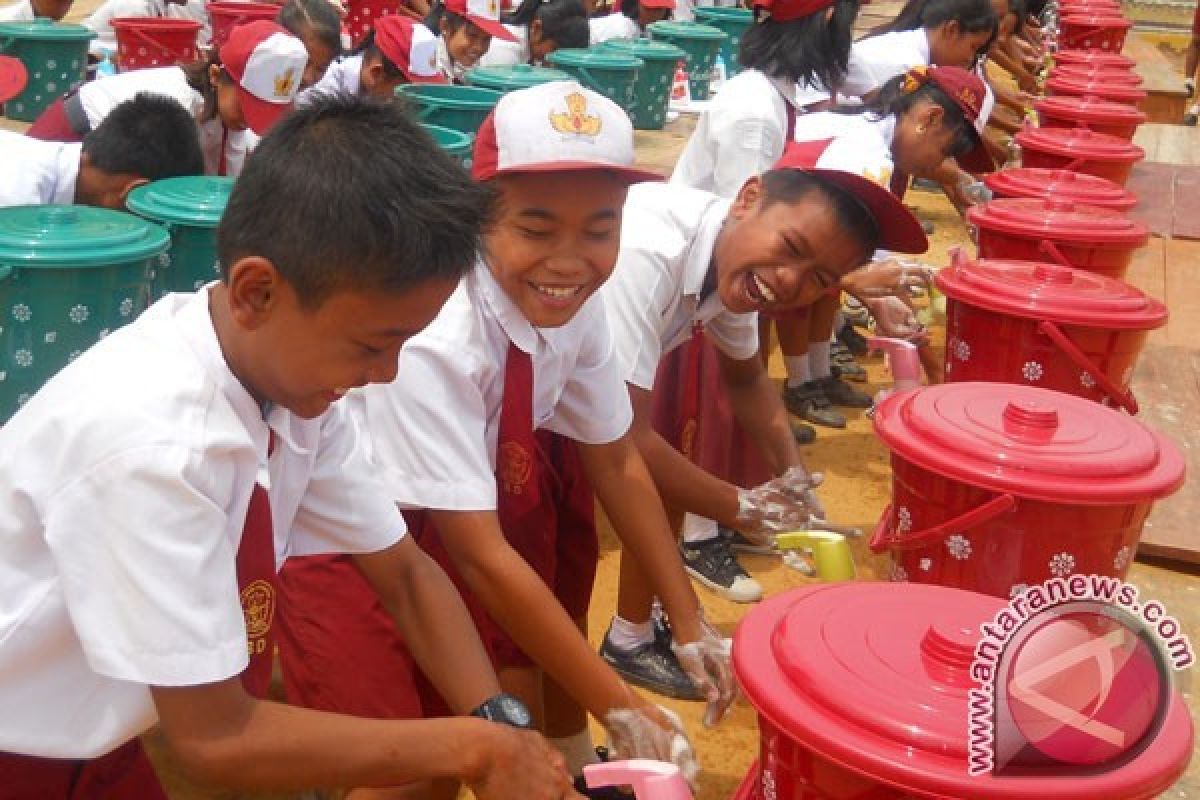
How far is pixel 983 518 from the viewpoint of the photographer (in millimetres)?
1900

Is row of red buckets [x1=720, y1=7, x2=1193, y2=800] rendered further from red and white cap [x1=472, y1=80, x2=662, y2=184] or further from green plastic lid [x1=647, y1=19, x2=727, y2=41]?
green plastic lid [x1=647, y1=19, x2=727, y2=41]

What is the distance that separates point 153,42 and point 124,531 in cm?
520

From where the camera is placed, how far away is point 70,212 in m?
2.86

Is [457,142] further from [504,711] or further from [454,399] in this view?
[504,711]

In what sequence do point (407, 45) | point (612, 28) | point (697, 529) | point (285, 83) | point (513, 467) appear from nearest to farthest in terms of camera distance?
point (513, 467) < point (697, 529) < point (285, 83) < point (407, 45) < point (612, 28)

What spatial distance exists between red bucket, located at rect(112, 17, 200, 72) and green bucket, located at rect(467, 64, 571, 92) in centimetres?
129

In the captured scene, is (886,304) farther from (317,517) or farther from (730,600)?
(317,517)

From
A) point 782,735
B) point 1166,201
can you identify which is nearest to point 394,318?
point 782,735

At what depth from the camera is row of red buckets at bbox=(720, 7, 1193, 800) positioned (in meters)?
1.20

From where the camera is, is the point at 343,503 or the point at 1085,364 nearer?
the point at 343,503

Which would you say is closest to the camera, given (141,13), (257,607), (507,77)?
(257,607)

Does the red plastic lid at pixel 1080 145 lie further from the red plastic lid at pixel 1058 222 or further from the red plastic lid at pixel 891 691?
the red plastic lid at pixel 891 691

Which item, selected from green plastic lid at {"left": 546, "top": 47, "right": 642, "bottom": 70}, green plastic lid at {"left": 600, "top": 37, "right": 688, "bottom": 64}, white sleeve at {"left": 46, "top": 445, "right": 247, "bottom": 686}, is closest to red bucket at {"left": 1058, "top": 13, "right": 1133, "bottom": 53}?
green plastic lid at {"left": 600, "top": 37, "right": 688, "bottom": 64}

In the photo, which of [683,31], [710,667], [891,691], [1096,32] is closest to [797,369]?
[710,667]
